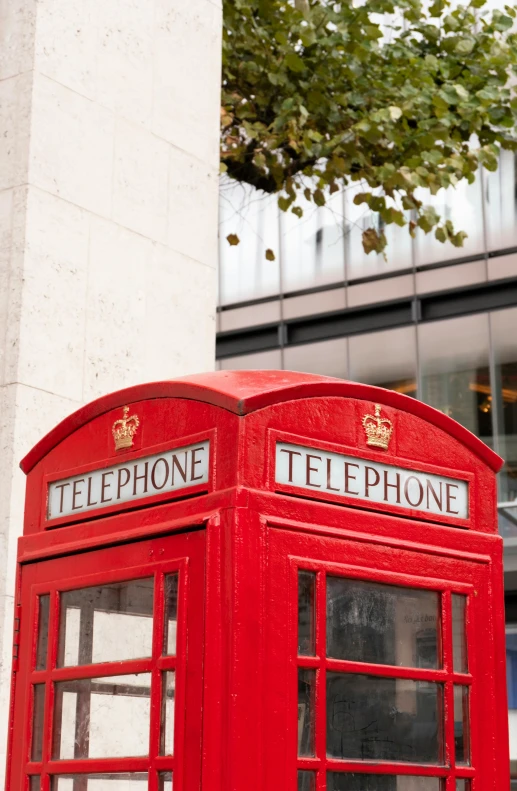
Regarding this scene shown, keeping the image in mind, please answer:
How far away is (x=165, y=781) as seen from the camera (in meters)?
2.84

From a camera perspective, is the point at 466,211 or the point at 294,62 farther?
the point at 466,211

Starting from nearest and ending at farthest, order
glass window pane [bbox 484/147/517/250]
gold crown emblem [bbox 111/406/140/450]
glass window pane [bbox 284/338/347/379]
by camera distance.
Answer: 1. gold crown emblem [bbox 111/406/140/450]
2. glass window pane [bbox 484/147/517/250]
3. glass window pane [bbox 284/338/347/379]

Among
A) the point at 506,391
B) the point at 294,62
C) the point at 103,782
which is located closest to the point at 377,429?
the point at 103,782

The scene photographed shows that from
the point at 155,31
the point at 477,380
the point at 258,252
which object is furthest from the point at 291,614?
the point at 258,252

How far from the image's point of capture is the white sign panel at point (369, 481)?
115 inches

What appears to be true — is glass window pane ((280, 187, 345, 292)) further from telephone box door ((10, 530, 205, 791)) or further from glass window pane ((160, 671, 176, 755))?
glass window pane ((160, 671, 176, 755))

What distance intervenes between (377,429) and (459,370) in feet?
51.8

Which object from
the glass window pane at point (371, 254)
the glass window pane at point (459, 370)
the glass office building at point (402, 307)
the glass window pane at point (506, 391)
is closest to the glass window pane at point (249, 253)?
the glass office building at point (402, 307)

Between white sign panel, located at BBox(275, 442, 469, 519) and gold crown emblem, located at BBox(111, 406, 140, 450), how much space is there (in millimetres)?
458

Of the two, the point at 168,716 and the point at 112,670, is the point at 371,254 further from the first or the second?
the point at 168,716

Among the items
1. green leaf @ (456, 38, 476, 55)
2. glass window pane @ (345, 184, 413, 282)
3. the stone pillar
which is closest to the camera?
the stone pillar

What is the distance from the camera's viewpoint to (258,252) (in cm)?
2075

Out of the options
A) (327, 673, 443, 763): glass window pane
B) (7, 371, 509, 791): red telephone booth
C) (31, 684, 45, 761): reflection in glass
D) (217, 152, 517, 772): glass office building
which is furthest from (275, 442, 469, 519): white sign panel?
(217, 152, 517, 772): glass office building

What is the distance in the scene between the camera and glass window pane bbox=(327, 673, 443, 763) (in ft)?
9.45
